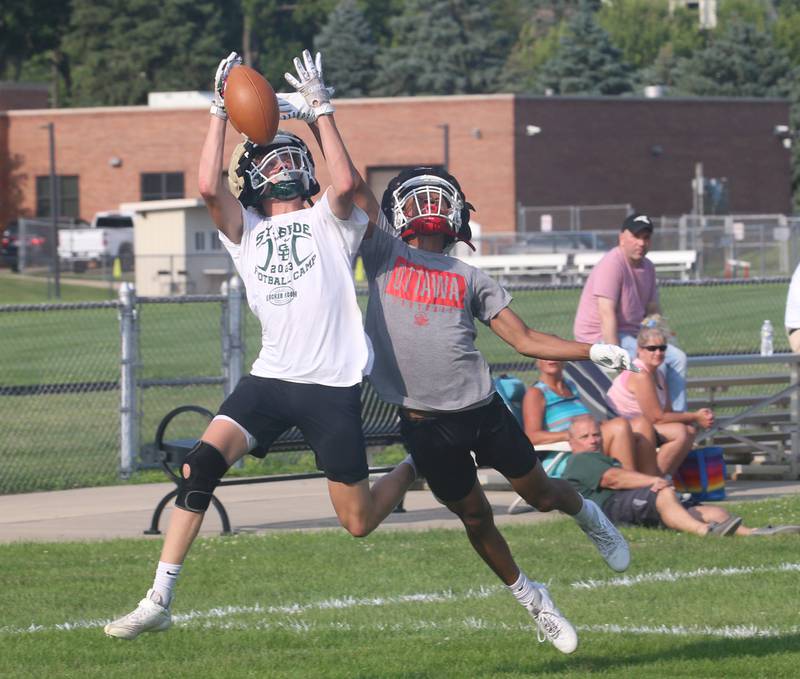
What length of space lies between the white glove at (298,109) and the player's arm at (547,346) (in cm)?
106

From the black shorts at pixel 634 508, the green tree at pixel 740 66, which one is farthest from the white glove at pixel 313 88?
the green tree at pixel 740 66

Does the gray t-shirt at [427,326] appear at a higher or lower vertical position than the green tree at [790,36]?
lower

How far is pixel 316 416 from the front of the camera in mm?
6156

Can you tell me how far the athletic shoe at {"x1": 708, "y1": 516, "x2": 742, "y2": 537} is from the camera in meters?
9.18

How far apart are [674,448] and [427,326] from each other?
460 cm

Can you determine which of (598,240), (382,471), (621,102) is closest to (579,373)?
(382,471)

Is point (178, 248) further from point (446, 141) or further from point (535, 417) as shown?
point (535, 417)

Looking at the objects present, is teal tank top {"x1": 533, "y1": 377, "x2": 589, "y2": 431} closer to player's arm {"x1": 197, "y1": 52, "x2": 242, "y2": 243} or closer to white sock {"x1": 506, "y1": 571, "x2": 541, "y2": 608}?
white sock {"x1": 506, "y1": 571, "x2": 541, "y2": 608}

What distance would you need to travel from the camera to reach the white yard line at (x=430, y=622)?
698cm

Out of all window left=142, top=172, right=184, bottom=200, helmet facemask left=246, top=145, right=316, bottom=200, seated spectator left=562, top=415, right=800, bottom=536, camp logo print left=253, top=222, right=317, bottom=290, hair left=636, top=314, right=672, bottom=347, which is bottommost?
seated spectator left=562, top=415, right=800, bottom=536

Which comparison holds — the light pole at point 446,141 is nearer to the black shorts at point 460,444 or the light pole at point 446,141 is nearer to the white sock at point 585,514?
the white sock at point 585,514

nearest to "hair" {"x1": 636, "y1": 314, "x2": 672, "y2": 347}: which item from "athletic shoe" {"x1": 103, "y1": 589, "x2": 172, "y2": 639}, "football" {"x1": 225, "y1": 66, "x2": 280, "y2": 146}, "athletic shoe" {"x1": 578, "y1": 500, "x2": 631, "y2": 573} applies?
"athletic shoe" {"x1": 578, "y1": 500, "x2": 631, "y2": 573}

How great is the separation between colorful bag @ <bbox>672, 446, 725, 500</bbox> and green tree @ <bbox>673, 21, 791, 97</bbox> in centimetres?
6720

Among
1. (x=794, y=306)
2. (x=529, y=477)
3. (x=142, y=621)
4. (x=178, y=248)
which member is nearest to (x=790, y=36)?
(x=178, y=248)
